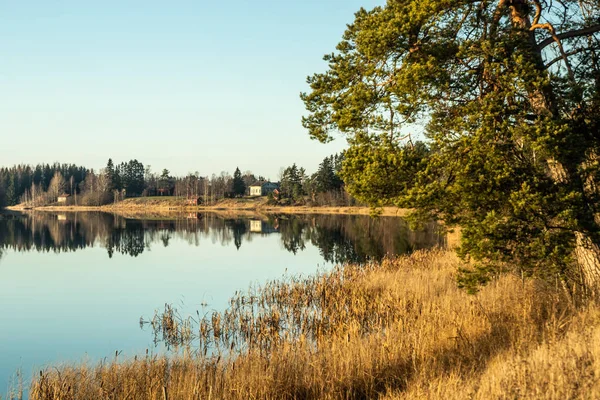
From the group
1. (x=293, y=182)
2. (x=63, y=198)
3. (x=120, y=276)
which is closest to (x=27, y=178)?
(x=63, y=198)

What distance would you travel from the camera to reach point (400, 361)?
28.8ft

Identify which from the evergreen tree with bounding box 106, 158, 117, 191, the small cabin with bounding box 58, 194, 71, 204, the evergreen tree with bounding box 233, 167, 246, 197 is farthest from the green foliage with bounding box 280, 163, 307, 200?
the small cabin with bounding box 58, 194, 71, 204

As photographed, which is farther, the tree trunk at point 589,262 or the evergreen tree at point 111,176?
the evergreen tree at point 111,176

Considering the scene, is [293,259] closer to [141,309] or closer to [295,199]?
[141,309]

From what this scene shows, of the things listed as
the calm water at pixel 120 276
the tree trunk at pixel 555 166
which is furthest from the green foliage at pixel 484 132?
the calm water at pixel 120 276

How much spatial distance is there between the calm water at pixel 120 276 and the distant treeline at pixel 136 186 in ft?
187

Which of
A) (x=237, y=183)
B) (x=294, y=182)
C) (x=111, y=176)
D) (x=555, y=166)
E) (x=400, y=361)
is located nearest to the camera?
(x=400, y=361)

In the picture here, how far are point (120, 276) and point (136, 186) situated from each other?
137134mm

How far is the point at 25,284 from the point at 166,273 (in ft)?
23.2

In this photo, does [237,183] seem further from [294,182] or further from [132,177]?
[132,177]

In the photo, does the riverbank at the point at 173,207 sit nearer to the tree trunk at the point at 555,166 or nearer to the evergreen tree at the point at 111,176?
the evergreen tree at the point at 111,176

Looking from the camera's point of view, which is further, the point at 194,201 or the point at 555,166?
the point at 194,201

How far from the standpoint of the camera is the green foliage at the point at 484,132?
9.04 metres

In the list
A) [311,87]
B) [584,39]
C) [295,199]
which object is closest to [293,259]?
[311,87]
